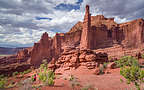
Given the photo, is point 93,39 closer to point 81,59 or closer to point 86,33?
point 86,33

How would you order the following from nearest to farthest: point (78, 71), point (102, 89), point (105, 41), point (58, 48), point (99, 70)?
point (102, 89), point (99, 70), point (78, 71), point (105, 41), point (58, 48)

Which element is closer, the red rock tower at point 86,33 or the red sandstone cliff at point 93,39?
the red rock tower at point 86,33

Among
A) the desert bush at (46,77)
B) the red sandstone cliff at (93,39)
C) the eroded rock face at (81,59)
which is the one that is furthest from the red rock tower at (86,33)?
the desert bush at (46,77)

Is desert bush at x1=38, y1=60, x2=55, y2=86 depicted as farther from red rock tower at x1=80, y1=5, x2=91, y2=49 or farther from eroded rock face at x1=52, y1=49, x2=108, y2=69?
red rock tower at x1=80, y1=5, x2=91, y2=49

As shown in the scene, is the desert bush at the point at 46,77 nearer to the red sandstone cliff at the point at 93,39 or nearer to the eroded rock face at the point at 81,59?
the eroded rock face at the point at 81,59

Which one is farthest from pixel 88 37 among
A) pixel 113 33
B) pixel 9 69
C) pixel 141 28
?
pixel 9 69

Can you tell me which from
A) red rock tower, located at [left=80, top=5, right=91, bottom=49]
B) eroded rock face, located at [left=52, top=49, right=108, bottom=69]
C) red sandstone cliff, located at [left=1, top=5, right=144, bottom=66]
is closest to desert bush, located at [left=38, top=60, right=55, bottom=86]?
eroded rock face, located at [left=52, top=49, right=108, bottom=69]

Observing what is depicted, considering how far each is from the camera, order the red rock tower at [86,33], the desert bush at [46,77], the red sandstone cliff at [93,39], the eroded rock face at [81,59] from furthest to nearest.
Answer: the red sandstone cliff at [93,39] < the red rock tower at [86,33] < the eroded rock face at [81,59] < the desert bush at [46,77]

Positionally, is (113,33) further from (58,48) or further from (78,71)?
(78,71)

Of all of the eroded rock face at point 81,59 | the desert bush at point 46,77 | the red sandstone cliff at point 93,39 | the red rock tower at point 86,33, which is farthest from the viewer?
the red sandstone cliff at point 93,39

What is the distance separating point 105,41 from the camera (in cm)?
4525

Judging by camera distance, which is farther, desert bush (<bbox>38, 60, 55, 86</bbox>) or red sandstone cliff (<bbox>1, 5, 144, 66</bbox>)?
red sandstone cliff (<bbox>1, 5, 144, 66</bbox>)

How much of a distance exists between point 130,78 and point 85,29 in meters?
35.4

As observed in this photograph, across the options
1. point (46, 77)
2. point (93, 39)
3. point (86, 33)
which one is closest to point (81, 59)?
point (46, 77)
